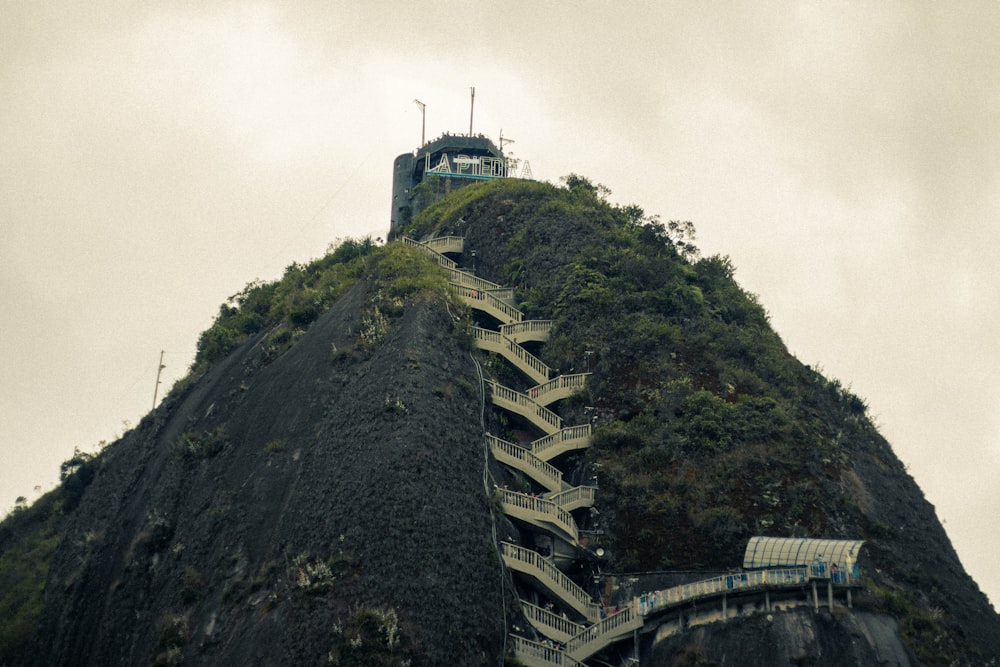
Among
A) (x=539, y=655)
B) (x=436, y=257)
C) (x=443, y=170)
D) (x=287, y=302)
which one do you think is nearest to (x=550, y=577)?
(x=539, y=655)

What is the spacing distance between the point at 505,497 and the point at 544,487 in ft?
14.2

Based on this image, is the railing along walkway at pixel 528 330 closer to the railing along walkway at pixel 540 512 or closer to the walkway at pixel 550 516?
the walkway at pixel 550 516

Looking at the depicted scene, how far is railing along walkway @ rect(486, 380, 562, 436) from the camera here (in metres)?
49.5

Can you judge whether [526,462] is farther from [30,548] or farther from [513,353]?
[30,548]

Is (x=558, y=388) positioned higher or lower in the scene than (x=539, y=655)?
higher

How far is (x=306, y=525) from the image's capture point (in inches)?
1613

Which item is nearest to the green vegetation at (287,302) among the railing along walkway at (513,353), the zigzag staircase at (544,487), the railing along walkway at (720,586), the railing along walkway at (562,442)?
the zigzag staircase at (544,487)

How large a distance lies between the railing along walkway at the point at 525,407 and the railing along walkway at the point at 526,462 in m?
1.32

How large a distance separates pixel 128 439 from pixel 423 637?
3029cm

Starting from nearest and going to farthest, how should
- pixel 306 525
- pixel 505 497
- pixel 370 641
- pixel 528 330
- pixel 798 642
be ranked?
pixel 370 641 < pixel 798 642 < pixel 306 525 < pixel 505 497 < pixel 528 330

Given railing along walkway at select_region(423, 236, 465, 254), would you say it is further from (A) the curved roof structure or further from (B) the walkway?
(A) the curved roof structure

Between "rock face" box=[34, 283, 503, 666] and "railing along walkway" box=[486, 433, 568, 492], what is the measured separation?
1.23 meters

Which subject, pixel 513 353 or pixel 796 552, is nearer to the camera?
pixel 796 552

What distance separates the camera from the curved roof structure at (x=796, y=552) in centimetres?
3825
